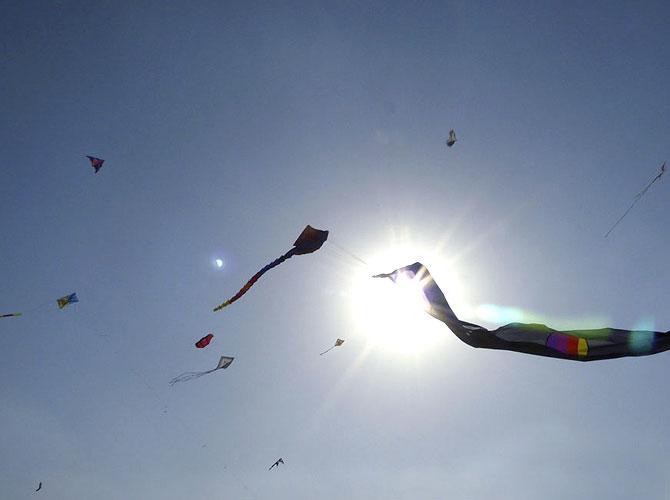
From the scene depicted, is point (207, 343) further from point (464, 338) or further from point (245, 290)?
point (464, 338)

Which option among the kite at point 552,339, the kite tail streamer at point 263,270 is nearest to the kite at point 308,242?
the kite tail streamer at point 263,270

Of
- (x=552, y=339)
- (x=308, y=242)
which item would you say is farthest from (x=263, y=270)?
(x=552, y=339)

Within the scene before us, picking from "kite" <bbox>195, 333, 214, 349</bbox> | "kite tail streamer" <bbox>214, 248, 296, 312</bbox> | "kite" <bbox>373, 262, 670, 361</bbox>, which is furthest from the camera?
"kite" <bbox>195, 333, 214, 349</bbox>

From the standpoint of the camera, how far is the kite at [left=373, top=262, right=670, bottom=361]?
7.05 m

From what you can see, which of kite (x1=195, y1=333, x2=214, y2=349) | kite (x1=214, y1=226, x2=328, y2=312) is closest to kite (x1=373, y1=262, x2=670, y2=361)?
kite (x1=214, y1=226, x2=328, y2=312)

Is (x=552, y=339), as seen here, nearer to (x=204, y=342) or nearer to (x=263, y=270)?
(x=263, y=270)

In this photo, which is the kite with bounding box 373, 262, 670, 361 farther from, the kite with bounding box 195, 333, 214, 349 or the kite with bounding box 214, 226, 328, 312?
the kite with bounding box 195, 333, 214, 349

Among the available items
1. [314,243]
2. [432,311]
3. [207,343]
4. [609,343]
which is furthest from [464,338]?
[207,343]

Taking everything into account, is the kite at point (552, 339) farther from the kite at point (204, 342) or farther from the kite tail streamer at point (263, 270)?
the kite at point (204, 342)

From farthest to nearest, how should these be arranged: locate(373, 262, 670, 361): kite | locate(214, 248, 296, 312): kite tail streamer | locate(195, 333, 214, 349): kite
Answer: locate(195, 333, 214, 349): kite < locate(214, 248, 296, 312): kite tail streamer < locate(373, 262, 670, 361): kite

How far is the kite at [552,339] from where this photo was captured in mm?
7051

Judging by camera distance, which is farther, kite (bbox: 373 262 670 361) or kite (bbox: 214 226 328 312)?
kite (bbox: 214 226 328 312)

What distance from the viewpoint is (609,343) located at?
23.7 ft

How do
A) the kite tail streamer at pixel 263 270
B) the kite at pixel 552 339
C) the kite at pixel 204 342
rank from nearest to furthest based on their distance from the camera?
the kite at pixel 552 339, the kite tail streamer at pixel 263 270, the kite at pixel 204 342
